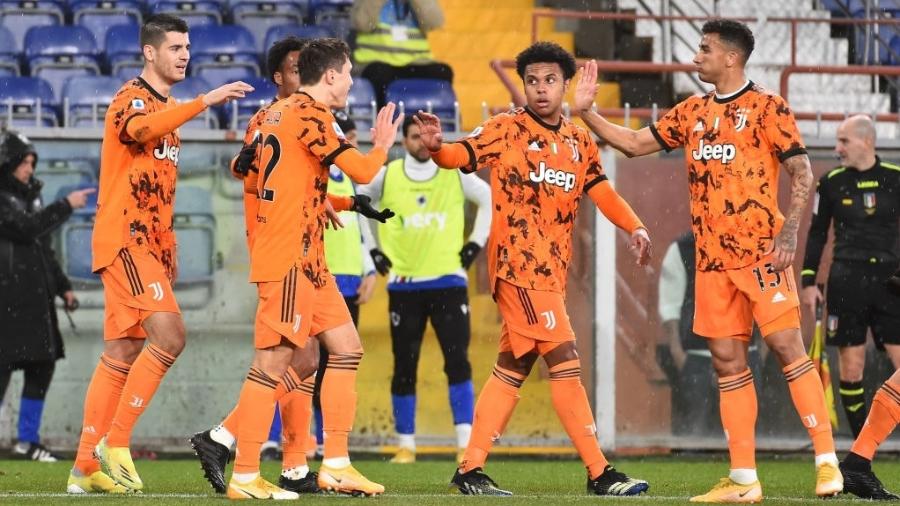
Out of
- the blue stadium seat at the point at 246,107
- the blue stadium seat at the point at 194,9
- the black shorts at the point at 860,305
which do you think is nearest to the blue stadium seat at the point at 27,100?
the blue stadium seat at the point at 246,107

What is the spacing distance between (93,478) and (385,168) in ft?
13.3

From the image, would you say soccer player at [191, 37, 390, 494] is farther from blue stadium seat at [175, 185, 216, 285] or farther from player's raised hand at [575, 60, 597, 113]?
blue stadium seat at [175, 185, 216, 285]

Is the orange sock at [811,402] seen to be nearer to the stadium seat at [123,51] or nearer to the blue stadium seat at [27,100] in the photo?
the blue stadium seat at [27,100]

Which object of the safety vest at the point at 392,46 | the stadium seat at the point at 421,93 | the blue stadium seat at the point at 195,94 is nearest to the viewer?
the blue stadium seat at the point at 195,94

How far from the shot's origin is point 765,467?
1053 centimetres

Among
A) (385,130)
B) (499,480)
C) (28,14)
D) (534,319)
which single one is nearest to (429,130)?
(385,130)

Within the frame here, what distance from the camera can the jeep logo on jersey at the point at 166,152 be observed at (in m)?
7.55

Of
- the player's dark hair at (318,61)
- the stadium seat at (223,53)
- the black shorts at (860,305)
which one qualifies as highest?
the stadium seat at (223,53)

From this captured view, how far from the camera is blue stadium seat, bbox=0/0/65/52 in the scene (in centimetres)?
1492

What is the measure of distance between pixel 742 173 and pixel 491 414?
5.48 ft

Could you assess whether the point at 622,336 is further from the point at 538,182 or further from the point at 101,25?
the point at 101,25

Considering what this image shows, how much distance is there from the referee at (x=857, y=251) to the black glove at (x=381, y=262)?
2.81m

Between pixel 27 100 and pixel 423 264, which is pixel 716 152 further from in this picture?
pixel 27 100

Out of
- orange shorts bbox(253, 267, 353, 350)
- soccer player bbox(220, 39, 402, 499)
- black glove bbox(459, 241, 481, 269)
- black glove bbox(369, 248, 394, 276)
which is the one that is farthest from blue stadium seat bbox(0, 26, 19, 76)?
orange shorts bbox(253, 267, 353, 350)
